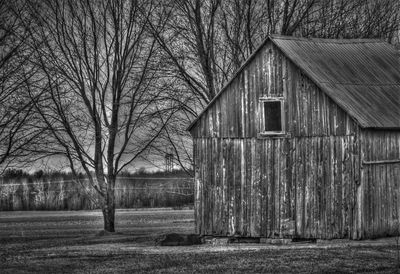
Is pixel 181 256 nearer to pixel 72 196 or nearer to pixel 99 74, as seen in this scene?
pixel 99 74

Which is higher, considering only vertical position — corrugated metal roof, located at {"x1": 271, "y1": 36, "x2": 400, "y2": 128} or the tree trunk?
corrugated metal roof, located at {"x1": 271, "y1": 36, "x2": 400, "y2": 128}

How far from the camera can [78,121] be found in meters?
38.4

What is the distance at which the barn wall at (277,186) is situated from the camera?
31.0m

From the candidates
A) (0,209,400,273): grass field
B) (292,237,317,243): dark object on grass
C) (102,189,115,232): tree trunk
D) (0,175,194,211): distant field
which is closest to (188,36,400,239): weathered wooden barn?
(292,237,317,243): dark object on grass

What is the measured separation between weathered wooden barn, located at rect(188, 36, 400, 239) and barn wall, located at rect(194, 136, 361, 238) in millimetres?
32

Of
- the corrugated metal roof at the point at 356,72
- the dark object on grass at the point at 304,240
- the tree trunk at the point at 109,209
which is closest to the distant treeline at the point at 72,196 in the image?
the tree trunk at the point at 109,209

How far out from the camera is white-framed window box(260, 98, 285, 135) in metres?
32.3

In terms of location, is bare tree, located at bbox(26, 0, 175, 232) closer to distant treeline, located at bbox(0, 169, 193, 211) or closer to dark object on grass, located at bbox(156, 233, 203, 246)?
dark object on grass, located at bbox(156, 233, 203, 246)

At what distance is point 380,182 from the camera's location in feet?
103

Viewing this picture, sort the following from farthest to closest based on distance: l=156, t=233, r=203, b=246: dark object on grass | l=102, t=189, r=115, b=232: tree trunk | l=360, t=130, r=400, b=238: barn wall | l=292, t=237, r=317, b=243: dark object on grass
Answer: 1. l=102, t=189, r=115, b=232: tree trunk
2. l=156, t=233, r=203, b=246: dark object on grass
3. l=292, t=237, r=317, b=243: dark object on grass
4. l=360, t=130, r=400, b=238: barn wall

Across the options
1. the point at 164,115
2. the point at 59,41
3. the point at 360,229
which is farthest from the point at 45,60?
the point at 360,229

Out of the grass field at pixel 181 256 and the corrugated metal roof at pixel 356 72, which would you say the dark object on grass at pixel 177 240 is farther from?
the corrugated metal roof at pixel 356 72

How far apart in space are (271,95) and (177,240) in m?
5.69

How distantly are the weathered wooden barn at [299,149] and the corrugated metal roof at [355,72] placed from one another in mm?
50
